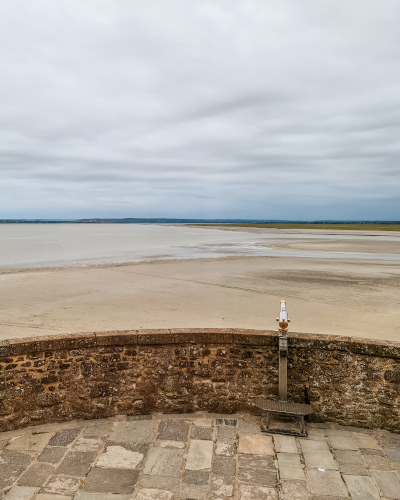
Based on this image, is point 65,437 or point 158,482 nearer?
point 158,482

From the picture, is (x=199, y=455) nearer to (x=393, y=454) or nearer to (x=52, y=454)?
(x=52, y=454)

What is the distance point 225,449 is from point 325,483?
4.05ft

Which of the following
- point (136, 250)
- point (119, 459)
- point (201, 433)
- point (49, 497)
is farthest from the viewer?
point (136, 250)

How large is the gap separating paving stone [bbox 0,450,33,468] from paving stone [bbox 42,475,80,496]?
1.69ft

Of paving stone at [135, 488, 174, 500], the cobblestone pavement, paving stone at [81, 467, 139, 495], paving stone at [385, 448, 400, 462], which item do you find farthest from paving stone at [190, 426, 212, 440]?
paving stone at [385, 448, 400, 462]

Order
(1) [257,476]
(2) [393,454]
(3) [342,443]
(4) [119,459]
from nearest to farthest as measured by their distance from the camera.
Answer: (1) [257,476]
(4) [119,459]
(2) [393,454]
(3) [342,443]

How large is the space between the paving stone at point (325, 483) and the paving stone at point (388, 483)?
16.2 inches

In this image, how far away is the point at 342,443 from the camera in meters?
5.21

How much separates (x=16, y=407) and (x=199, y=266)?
69.0ft

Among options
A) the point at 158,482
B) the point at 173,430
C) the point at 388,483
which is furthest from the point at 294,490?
the point at 173,430

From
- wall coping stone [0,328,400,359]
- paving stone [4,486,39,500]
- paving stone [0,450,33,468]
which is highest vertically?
wall coping stone [0,328,400,359]

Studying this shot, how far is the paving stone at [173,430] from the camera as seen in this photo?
17.3ft

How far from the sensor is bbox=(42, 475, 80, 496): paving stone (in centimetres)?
418

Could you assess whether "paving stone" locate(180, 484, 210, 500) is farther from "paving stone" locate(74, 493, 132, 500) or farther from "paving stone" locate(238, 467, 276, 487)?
"paving stone" locate(74, 493, 132, 500)
